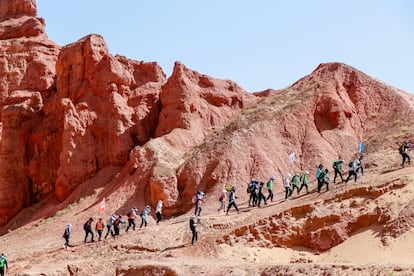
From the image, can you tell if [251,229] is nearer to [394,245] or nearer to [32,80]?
[394,245]

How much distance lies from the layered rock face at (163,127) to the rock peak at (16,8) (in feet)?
33.9

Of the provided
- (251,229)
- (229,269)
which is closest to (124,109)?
(251,229)

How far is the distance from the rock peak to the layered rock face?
10.3 metres

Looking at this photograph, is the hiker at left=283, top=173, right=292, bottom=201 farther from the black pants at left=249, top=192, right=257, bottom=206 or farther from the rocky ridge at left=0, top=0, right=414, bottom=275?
the black pants at left=249, top=192, right=257, bottom=206

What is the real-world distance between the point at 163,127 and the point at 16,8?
989 inches

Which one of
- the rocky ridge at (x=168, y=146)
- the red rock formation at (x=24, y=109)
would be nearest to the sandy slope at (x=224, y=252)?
the rocky ridge at (x=168, y=146)

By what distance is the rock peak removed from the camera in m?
55.2

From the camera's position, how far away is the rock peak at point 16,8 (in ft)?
181

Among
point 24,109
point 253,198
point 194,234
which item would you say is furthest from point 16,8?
point 194,234

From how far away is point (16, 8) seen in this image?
55406mm

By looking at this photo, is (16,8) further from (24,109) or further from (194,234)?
(194,234)

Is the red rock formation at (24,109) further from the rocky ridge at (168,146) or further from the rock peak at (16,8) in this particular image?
the rock peak at (16,8)

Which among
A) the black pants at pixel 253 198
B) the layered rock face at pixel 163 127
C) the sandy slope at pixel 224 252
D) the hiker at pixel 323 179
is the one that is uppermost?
the layered rock face at pixel 163 127

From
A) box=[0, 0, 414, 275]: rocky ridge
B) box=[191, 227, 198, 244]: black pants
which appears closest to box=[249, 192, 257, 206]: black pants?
box=[0, 0, 414, 275]: rocky ridge
